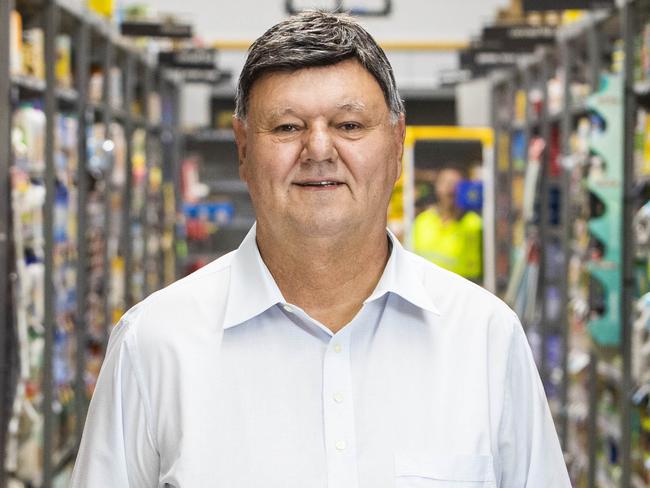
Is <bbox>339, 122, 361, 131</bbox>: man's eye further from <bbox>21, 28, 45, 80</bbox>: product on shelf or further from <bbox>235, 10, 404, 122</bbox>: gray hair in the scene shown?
<bbox>21, 28, 45, 80</bbox>: product on shelf

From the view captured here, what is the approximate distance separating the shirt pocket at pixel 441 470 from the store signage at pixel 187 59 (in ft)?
25.3

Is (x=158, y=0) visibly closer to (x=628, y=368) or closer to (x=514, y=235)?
(x=514, y=235)

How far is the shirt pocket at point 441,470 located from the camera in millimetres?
1827

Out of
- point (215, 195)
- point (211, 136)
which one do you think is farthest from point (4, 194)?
point (215, 195)

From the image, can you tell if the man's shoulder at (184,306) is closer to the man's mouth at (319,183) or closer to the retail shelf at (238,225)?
the man's mouth at (319,183)

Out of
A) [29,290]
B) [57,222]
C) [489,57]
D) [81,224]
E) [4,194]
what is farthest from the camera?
[489,57]

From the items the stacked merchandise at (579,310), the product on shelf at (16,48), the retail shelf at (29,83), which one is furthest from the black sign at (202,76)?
the product on shelf at (16,48)

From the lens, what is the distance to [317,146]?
5.89 feet

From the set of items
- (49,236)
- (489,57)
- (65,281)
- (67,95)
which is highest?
(489,57)

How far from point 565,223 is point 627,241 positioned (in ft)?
5.81

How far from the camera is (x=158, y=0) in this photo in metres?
13.9

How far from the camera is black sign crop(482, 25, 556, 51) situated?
7371 millimetres

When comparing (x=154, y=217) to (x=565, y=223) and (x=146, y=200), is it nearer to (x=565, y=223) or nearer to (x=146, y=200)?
(x=146, y=200)

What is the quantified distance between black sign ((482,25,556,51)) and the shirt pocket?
19.2 ft
